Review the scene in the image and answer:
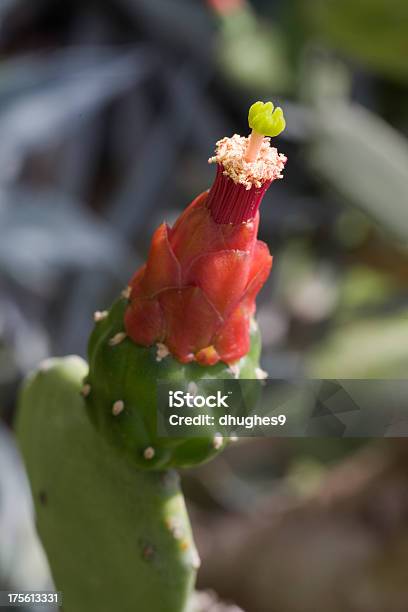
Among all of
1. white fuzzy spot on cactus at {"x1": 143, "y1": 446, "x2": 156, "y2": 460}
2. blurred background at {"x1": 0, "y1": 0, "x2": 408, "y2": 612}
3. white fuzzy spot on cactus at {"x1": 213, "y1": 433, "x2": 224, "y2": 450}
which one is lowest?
blurred background at {"x1": 0, "y1": 0, "x2": 408, "y2": 612}

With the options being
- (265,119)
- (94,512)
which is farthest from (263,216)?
(265,119)

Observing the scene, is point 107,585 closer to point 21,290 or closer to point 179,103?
point 21,290

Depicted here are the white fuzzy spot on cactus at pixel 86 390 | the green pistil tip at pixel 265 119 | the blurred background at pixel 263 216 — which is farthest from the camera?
the blurred background at pixel 263 216

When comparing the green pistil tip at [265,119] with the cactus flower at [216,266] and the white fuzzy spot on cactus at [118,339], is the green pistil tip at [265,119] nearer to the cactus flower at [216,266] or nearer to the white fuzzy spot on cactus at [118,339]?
the cactus flower at [216,266]

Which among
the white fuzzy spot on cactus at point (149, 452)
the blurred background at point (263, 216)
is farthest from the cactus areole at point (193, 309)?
the blurred background at point (263, 216)

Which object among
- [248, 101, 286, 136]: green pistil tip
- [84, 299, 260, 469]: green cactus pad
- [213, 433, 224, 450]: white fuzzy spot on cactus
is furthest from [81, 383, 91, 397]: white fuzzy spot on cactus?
[248, 101, 286, 136]: green pistil tip

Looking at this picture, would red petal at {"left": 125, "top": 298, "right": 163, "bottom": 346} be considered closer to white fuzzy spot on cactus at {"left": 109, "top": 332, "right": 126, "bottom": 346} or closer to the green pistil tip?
white fuzzy spot on cactus at {"left": 109, "top": 332, "right": 126, "bottom": 346}

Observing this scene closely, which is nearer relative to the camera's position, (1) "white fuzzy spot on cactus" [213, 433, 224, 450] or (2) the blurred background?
(1) "white fuzzy spot on cactus" [213, 433, 224, 450]

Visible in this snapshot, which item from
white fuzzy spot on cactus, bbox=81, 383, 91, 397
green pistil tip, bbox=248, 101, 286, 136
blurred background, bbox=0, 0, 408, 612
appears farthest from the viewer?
blurred background, bbox=0, 0, 408, 612
